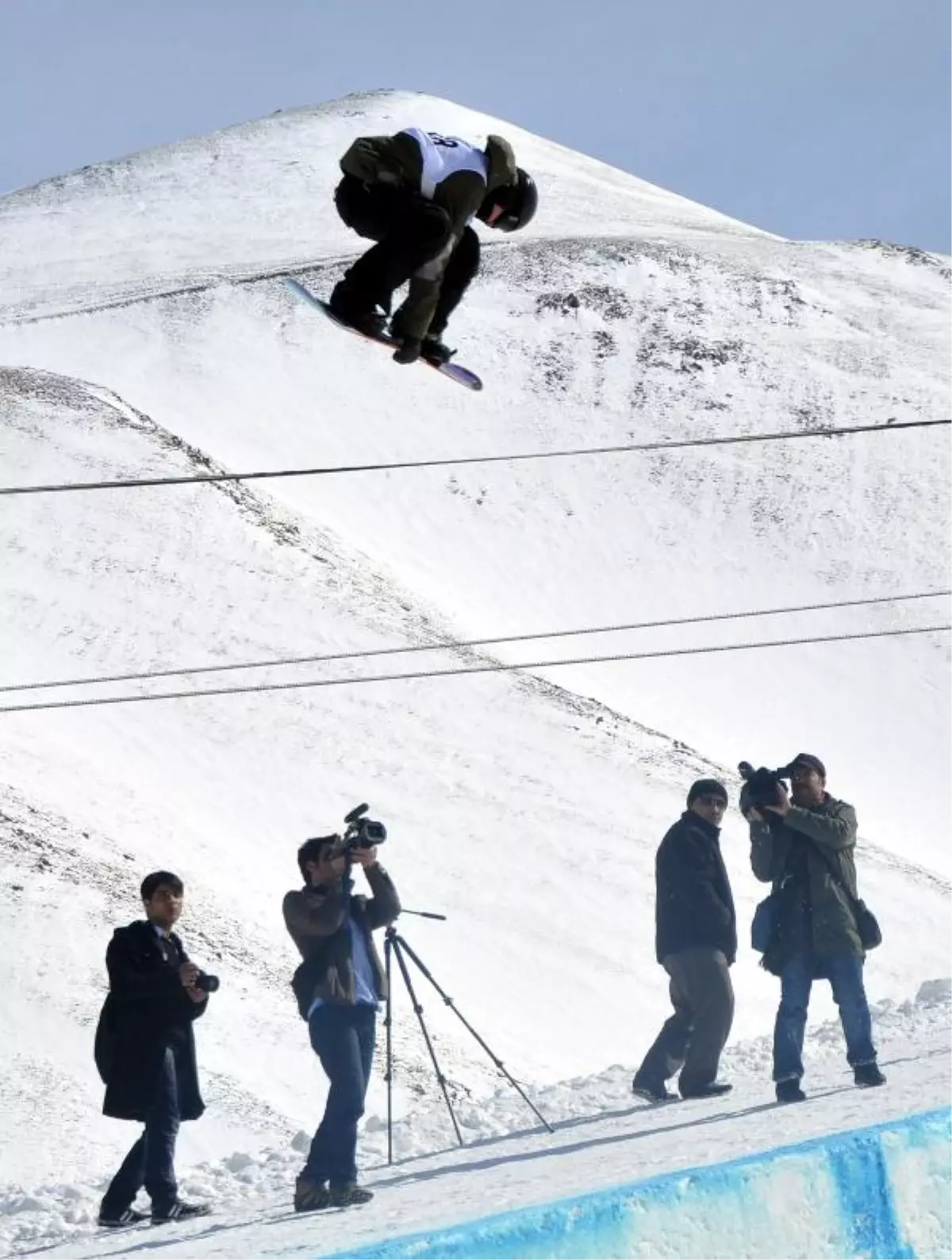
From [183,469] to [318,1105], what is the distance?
2208 centimetres

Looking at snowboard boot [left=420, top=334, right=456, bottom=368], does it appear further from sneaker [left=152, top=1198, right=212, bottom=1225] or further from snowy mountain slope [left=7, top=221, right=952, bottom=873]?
snowy mountain slope [left=7, top=221, right=952, bottom=873]

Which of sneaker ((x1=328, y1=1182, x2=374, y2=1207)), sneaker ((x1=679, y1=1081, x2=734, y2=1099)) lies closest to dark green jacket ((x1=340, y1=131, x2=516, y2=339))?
sneaker ((x1=328, y1=1182, x2=374, y2=1207))

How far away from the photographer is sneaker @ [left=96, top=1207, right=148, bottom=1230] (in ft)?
23.7

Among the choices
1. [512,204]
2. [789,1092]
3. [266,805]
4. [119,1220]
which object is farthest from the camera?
[266,805]

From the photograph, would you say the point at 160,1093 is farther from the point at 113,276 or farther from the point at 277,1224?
the point at 113,276

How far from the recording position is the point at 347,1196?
6656 millimetres

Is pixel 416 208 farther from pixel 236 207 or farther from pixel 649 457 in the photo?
pixel 236 207

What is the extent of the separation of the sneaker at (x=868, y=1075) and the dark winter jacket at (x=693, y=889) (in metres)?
0.89

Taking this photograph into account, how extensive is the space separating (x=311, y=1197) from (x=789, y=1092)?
241cm

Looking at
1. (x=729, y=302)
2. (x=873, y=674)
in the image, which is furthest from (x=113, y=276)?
(x=873, y=674)

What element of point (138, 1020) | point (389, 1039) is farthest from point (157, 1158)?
point (389, 1039)

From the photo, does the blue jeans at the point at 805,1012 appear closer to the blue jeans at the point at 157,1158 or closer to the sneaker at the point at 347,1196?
the sneaker at the point at 347,1196

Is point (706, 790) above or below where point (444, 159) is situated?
below

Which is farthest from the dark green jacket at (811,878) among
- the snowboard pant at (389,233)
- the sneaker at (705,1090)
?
the snowboard pant at (389,233)
